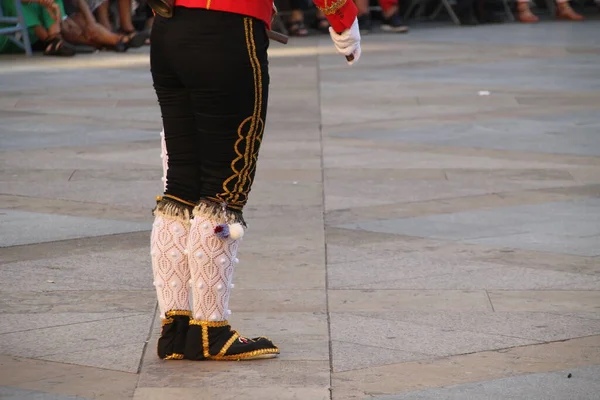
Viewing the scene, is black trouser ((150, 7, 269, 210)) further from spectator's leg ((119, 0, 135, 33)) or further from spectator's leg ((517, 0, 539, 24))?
spectator's leg ((517, 0, 539, 24))

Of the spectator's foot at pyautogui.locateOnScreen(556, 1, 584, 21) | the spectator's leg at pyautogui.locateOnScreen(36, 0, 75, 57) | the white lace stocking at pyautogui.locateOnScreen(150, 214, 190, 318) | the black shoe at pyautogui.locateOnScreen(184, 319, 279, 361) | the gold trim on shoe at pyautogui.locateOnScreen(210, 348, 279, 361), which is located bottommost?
the spectator's foot at pyautogui.locateOnScreen(556, 1, 584, 21)

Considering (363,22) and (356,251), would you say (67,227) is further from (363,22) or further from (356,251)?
(363,22)

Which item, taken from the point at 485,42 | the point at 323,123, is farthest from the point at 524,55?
the point at 323,123

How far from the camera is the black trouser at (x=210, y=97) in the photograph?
4.09 metres

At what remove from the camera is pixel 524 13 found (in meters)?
19.6

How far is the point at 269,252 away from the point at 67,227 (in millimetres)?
1158

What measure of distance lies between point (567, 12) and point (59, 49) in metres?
8.33

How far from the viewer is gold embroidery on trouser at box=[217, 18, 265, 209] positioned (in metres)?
4.15

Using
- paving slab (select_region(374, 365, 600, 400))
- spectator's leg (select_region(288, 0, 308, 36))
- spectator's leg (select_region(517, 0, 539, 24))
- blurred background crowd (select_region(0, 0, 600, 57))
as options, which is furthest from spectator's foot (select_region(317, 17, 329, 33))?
paving slab (select_region(374, 365, 600, 400))

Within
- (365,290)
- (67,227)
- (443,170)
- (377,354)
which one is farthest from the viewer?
(443,170)

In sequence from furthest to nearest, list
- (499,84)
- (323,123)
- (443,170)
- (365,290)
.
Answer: (499,84) → (323,123) → (443,170) → (365,290)

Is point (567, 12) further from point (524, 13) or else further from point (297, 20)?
point (297, 20)

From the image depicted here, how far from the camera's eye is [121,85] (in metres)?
12.5

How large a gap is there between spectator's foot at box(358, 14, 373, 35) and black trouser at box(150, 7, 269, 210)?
13978mm
